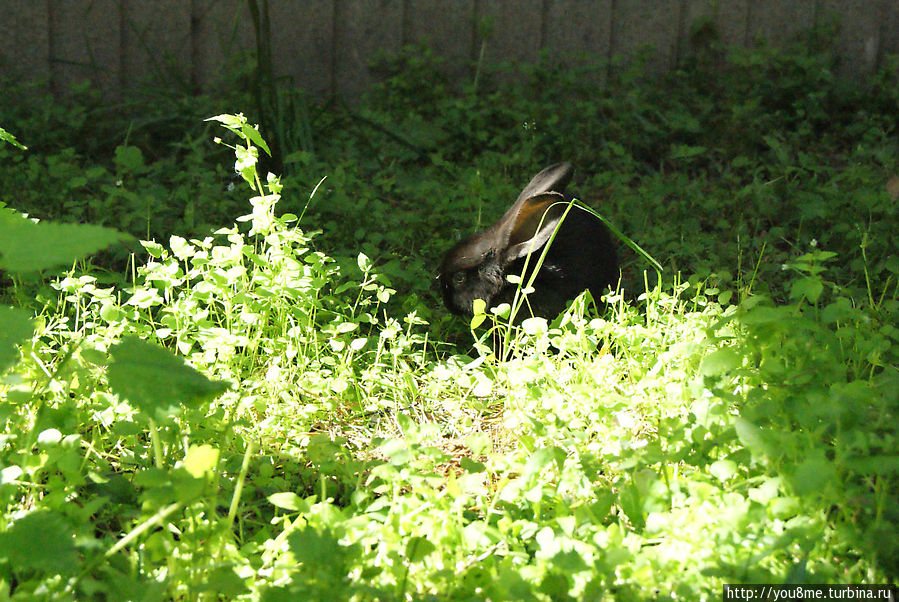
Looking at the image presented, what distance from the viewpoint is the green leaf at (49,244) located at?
1.49 meters

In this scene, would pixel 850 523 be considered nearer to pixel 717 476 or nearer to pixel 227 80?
pixel 717 476

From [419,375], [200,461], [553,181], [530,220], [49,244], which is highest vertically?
[49,244]

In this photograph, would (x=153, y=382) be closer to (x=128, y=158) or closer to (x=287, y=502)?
(x=287, y=502)

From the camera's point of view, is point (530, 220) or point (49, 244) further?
point (530, 220)

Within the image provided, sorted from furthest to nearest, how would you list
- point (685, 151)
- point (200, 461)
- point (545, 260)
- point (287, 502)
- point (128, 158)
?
point (685, 151) < point (128, 158) < point (545, 260) < point (287, 502) < point (200, 461)

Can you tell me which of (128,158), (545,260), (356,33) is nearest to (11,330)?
(545,260)

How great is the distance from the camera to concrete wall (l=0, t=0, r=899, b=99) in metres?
5.21

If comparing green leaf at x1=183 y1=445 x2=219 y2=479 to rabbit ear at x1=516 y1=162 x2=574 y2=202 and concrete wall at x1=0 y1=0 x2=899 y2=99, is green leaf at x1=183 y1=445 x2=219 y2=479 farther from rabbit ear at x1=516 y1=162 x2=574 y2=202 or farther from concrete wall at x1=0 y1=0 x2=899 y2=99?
concrete wall at x1=0 y1=0 x2=899 y2=99

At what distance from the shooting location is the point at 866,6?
561 centimetres

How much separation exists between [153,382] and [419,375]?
124 cm

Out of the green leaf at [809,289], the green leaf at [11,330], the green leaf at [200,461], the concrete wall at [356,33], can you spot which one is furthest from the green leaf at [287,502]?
the concrete wall at [356,33]

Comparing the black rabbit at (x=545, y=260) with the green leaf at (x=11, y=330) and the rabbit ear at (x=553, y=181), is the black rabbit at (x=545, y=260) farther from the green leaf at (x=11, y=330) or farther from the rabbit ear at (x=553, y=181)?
the green leaf at (x=11, y=330)

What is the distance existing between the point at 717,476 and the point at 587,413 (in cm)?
43

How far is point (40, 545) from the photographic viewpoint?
1575 mm
